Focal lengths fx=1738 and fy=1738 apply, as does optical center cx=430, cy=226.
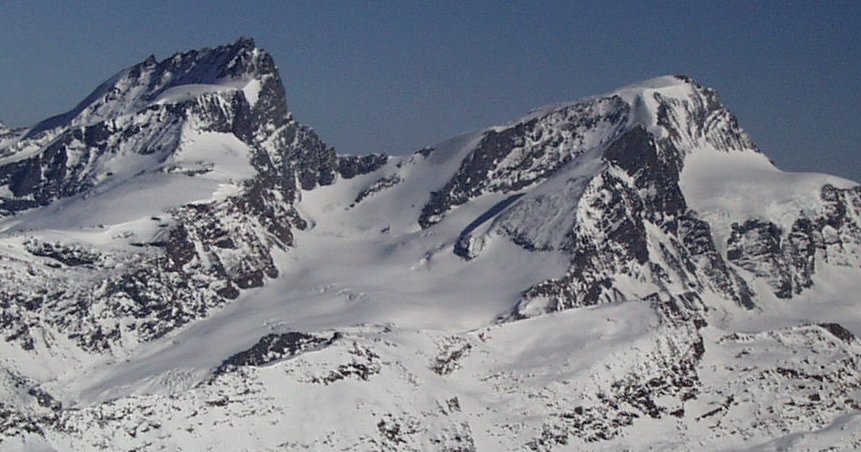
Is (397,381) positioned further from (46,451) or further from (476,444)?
(46,451)

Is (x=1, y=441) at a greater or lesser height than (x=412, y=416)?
greater

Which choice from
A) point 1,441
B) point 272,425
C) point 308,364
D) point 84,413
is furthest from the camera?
Answer: point 308,364

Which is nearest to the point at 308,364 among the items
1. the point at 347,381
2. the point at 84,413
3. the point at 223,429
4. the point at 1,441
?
the point at 347,381

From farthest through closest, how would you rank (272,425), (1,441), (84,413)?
(272,425)
(84,413)
(1,441)

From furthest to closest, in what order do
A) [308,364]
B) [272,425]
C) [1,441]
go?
[308,364], [272,425], [1,441]

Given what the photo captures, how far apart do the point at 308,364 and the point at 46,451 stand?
43.1 m

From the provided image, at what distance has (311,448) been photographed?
7141 inches

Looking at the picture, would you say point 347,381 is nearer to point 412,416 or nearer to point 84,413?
point 412,416

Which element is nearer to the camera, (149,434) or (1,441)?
(1,441)

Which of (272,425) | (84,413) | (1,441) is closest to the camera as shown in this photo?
(1,441)

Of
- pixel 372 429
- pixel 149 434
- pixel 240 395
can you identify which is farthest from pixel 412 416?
pixel 149 434

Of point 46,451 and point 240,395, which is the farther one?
point 240,395

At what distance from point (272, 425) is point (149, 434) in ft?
49.2

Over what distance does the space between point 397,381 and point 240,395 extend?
2151cm
